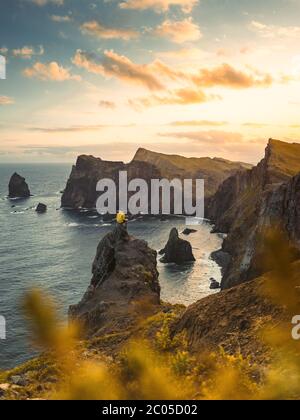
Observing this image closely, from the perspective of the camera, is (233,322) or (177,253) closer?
(233,322)

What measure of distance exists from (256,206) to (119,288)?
256 feet

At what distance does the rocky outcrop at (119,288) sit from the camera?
120ft

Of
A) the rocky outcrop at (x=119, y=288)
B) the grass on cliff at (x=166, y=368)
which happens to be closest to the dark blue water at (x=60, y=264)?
the rocky outcrop at (x=119, y=288)

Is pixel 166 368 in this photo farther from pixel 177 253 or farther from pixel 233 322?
pixel 177 253

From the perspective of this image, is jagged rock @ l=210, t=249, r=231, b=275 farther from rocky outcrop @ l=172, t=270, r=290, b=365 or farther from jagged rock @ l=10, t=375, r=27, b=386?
jagged rock @ l=10, t=375, r=27, b=386

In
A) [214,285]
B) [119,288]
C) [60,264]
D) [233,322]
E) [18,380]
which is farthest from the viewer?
[60,264]

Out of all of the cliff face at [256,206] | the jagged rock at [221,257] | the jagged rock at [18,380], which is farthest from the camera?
the jagged rock at [221,257]

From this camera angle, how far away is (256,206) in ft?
374

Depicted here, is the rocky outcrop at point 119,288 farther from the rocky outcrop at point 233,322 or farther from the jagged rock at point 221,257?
the jagged rock at point 221,257

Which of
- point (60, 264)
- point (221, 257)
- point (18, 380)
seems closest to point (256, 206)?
point (221, 257)

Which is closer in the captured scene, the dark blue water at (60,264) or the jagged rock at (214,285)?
the dark blue water at (60,264)

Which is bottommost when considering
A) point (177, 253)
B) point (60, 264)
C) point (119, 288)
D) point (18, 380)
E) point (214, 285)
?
point (214, 285)

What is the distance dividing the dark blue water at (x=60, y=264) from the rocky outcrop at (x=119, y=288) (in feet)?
33.5
